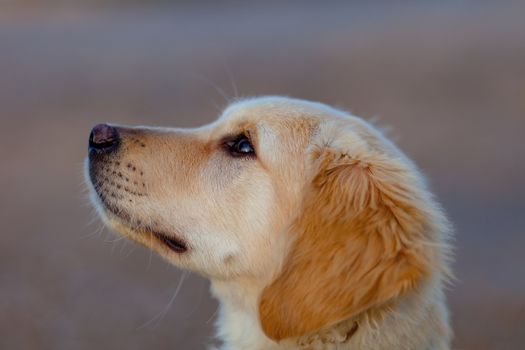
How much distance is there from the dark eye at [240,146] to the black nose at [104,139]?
1.54 feet

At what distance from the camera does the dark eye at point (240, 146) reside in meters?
3.25

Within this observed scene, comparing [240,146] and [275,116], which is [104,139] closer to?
[240,146]

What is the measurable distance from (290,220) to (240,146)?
1.56ft

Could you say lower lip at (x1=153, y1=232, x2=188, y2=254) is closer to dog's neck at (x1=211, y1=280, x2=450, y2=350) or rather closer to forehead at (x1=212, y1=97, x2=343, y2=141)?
dog's neck at (x1=211, y1=280, x2=450, y2=350)

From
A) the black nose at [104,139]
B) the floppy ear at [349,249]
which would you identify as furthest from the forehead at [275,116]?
the black nose at [104,139]

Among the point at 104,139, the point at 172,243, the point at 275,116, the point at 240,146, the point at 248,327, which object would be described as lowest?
the point at 248,327

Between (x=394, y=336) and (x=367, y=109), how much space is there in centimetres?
723

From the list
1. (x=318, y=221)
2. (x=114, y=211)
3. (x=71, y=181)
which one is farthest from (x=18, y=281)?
(x=318, y=221)

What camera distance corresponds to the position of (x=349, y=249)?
2760 millimetres

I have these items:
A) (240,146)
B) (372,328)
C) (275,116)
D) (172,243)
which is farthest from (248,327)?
(275,116)

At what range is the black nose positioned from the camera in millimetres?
3213

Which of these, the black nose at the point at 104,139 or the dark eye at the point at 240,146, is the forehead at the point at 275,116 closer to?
the dark eye at the point at 240,146

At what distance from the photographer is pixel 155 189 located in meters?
3.17

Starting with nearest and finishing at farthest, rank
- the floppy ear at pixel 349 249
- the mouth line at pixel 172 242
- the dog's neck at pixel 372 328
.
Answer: the floppy ear at pixel 349 249 < the dog's neck at pixel 372 328 < the mouth line at pixel 172 242
